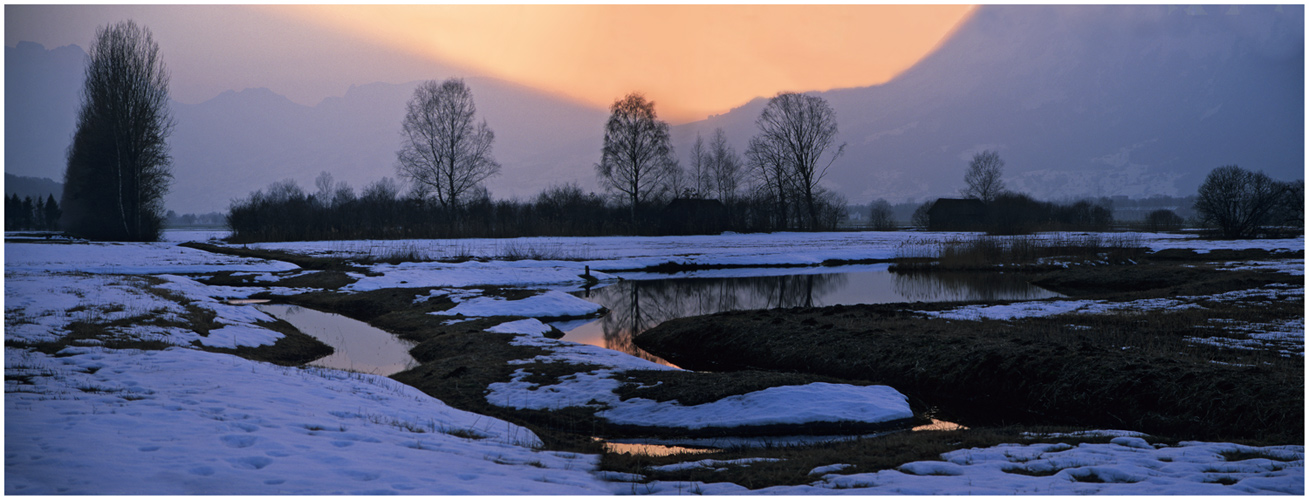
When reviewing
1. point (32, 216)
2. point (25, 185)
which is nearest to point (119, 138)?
point (25, 185)

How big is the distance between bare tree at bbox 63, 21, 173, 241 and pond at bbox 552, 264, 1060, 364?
3389cm

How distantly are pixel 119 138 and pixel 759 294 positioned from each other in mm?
40907

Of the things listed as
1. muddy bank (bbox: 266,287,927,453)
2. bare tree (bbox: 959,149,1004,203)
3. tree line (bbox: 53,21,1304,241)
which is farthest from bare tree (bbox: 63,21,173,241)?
bare tree (bbox: 959,149,1004,203)

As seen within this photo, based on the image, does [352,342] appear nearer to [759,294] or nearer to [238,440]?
[238,440]

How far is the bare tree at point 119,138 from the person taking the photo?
133 ft

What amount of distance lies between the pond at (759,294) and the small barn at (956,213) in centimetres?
5165

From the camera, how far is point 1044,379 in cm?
1091

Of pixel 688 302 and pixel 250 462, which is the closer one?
pixel 250 462

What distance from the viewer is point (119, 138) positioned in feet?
138

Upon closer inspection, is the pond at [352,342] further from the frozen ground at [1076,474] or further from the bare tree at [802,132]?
the bare tree at [802,132]

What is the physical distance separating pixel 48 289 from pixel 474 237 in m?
31.4

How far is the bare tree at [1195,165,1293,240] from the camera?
5141 cm

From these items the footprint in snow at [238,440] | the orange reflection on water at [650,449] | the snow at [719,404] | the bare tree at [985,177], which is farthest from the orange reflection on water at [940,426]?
the bare tree at [985,177]

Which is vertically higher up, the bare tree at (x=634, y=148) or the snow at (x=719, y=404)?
the bare tree at (x=634, y=148)
